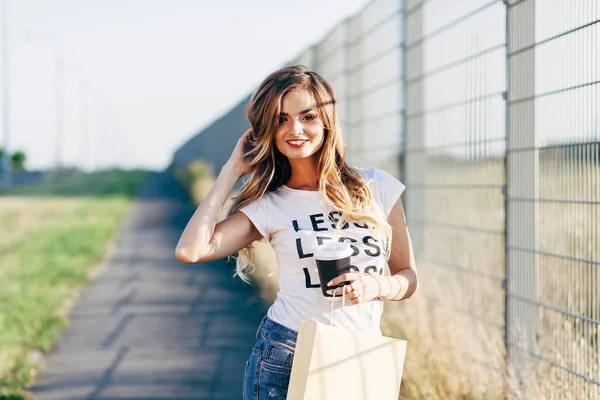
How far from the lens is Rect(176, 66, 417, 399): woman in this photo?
2.79 metres

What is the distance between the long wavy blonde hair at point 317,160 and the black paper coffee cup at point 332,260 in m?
0.24

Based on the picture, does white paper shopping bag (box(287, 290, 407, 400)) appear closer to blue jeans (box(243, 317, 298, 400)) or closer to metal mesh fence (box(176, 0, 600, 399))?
blue jeans (box(243, 317, 298, 400))

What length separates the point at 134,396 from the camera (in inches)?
224

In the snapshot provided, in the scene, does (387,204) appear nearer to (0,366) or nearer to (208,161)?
(0,366)

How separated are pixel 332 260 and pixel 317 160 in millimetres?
590

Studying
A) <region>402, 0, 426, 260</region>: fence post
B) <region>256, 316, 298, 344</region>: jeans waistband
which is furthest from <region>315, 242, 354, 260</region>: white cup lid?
<region>402, 0, 426, 260</region>: fence post

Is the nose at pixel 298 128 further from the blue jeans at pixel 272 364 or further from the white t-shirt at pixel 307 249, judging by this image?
the blue jeans at pixel 272 364

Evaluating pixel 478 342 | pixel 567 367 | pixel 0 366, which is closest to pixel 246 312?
pixel 0 366

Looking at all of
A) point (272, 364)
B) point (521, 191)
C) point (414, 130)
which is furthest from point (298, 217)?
point (414, 130)

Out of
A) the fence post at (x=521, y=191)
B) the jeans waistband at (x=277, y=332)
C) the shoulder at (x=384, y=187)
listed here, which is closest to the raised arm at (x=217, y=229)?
the jeans waistband at (x=277, y=332)

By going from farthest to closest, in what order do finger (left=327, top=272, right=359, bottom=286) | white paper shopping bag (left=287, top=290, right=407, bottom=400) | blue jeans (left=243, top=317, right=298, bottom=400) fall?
blue jeans (left=243, top=317, right=298, bottom=400) → finger (left=327, top=272, right=359, bottom=286) → white paper shopping bag (left=287, top=290, right=407, bottom=400)

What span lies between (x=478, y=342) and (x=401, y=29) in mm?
2652

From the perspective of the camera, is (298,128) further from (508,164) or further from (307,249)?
(508,164)

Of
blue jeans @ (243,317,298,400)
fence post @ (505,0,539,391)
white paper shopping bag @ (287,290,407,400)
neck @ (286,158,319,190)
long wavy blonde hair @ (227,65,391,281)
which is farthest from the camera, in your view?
fence post @ (505,0,539,391)
